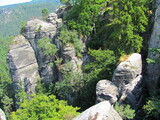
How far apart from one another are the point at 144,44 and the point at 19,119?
17.6 m

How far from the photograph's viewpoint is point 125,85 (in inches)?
773

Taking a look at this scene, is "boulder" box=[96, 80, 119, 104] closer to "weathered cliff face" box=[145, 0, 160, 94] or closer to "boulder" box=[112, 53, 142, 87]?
"boulder" box=[112, 53, 142, 87]

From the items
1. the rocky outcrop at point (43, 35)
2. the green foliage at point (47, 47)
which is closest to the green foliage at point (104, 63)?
Result: the green foliage at point (47, 47)

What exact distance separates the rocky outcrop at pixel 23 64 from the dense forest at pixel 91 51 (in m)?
1.47

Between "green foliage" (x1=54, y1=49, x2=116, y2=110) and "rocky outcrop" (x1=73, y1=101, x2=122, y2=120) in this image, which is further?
"green foliage" (x1=54, y1=49, x2=116, y2=110)

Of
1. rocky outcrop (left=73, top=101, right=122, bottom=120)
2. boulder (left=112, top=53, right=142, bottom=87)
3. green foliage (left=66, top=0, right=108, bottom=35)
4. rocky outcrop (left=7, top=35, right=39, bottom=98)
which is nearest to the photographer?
rocky outcrop (left=73, top=101, right=122, bottom=120)

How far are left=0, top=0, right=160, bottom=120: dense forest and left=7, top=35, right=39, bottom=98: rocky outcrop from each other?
1468 millimetres

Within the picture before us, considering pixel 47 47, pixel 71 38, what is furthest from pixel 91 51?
pixel 47 47

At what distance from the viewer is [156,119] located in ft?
56.5

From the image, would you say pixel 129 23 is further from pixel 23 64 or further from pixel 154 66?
pixel 23 64

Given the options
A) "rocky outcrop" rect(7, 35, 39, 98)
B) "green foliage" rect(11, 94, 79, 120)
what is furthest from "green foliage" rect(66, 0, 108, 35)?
"green foliage" rect(11, 94, 79, 120)

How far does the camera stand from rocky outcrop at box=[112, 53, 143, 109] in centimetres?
1903

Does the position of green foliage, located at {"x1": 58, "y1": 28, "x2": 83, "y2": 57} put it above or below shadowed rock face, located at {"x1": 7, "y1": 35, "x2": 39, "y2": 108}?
above

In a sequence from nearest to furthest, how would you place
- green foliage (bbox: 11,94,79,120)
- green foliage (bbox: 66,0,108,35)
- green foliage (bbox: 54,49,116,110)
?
green foliage (bbox: 11,94,79,120) → green foliage (bbox: 54,49,116,110) → green foliage (bbox: 66,0,108,35)
